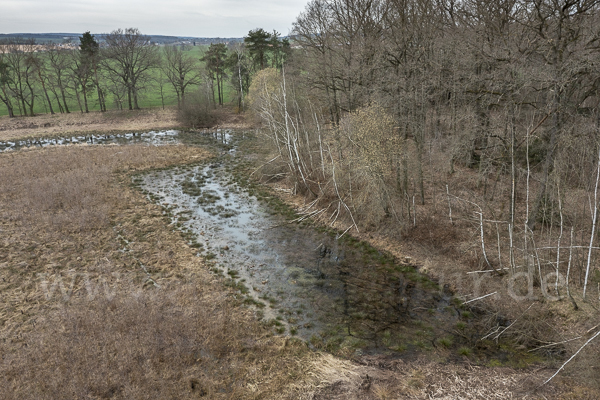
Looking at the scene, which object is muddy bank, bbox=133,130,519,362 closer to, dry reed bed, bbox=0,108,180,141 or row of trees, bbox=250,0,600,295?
row of trees, bbox=250,0,600,295

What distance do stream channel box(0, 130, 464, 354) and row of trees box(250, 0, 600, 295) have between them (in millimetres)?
2291

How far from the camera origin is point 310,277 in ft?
41.6

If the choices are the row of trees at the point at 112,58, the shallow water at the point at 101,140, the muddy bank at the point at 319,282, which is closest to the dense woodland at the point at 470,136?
the muddy bank at the point at 319,282

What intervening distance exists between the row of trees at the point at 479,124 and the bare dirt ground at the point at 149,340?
183 inches

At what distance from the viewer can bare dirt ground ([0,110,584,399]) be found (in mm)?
7652

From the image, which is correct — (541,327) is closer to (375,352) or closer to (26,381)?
(375,352)

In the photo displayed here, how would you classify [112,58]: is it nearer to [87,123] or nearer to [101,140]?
[87,123]

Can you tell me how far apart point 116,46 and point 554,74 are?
48.0m

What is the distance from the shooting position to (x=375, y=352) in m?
9.26

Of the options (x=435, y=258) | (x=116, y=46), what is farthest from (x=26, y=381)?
(x=116, y=46)

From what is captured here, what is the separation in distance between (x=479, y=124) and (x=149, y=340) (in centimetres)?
1400

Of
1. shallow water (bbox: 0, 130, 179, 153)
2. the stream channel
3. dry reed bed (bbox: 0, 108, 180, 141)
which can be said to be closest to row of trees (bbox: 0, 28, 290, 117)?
dry reed bed (bbox: 0, 108, 180, 141)

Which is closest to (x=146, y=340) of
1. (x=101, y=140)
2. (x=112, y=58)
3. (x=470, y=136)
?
(x=470, y=136)

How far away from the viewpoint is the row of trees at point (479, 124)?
10.7 m
